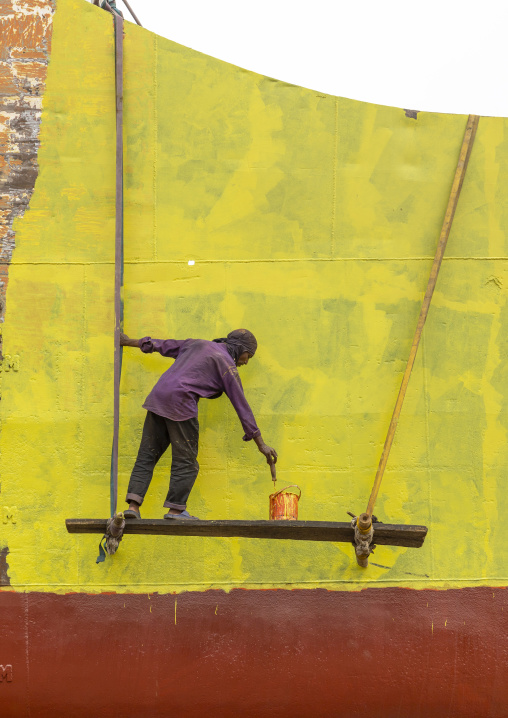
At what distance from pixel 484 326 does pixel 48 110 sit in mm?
3842

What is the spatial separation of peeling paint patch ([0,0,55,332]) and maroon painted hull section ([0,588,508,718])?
8.07 feet

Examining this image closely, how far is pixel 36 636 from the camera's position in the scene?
18.2 feet

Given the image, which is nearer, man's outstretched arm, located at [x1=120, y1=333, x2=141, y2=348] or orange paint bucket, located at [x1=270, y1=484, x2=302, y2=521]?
orange paint bucket, located at [x1=270, y1=484, x2=302, y2=521]

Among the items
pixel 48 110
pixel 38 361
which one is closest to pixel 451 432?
pixel 38 361

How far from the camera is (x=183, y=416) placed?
17.5ft

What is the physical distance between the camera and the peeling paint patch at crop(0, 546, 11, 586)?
5.69 metres

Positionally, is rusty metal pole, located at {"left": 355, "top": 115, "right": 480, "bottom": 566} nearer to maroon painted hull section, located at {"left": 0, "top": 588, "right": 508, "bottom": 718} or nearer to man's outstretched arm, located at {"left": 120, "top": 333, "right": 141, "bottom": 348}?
maroon painted hull section, located at {"left": 0, "top": 588, "right": 508, "bottom": 718}

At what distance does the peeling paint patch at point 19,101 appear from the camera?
19.6ft

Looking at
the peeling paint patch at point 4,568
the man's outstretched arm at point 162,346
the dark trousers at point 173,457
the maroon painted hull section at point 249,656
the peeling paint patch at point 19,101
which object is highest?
the peeling paint patch at point 19,101

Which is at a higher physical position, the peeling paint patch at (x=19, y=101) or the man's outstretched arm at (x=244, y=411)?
the peeling paint patch at (x=19, y=101)

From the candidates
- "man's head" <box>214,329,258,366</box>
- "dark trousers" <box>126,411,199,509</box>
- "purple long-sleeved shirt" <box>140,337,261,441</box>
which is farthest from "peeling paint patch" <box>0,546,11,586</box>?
"man's head" <box>214,329,258,366</box>

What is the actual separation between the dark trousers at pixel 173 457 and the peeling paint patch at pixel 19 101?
61.4 inches

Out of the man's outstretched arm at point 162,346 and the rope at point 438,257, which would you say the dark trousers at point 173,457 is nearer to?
the man's outstretched arm at point 162,346

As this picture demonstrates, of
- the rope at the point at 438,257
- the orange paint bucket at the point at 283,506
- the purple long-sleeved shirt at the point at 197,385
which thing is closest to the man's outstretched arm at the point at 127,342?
the purple long-sleeved shirt at the point at 197,385
